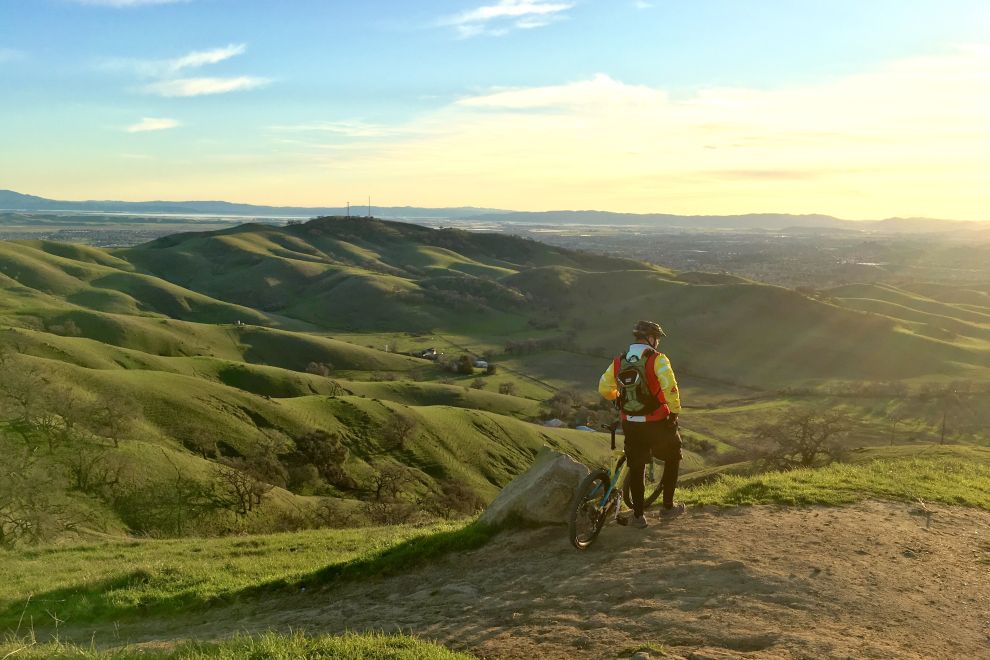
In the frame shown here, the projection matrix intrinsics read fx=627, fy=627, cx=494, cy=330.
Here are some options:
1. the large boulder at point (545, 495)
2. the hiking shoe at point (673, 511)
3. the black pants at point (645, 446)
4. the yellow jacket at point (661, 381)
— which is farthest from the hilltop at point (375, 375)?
the yellow jacket at point (661, 381)

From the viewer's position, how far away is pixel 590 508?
12117 mm

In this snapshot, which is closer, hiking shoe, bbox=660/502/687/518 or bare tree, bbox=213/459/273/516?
hiking shoe, bbox=660/502/687/518

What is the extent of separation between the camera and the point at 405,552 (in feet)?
45.4

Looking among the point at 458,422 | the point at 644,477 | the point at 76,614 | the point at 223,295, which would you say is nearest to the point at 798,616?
the point at 644,477

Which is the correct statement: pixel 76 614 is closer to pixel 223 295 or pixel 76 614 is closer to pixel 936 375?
pixel 936 375

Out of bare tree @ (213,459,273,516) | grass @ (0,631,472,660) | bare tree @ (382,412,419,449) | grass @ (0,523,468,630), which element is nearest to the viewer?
grass @ (0,631,472,660)

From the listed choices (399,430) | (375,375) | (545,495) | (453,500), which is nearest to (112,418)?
(399,430)

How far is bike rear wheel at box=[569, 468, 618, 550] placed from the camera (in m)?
11.8

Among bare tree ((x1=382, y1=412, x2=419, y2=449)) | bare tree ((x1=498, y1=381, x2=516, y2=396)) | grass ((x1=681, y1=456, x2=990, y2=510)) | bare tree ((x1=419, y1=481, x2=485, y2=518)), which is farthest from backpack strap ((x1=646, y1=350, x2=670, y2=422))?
bare tree ((x1=498, y1=381, x2=516, y2=396))

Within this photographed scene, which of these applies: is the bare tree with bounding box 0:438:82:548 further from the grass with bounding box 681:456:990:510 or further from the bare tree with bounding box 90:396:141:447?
the grass with bounding box 681:456:990:510

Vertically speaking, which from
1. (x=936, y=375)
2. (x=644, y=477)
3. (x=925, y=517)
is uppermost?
(x=644, y=477)

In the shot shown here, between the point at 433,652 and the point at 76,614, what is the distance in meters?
10.5

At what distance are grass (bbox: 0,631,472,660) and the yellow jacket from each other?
16.2ft

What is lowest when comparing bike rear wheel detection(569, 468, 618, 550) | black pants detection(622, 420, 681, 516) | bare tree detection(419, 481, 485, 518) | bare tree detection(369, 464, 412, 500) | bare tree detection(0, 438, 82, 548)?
bare tree detection(419, 481, 485, 518)
